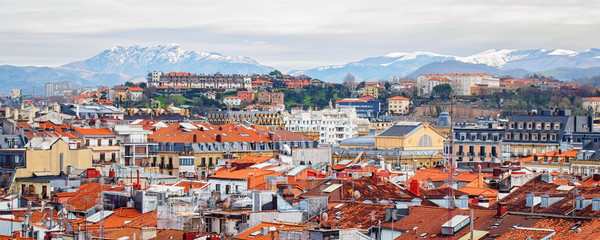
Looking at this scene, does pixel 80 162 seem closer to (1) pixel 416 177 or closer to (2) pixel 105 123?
(1) pixel 416 177

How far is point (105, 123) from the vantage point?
80.3 meters

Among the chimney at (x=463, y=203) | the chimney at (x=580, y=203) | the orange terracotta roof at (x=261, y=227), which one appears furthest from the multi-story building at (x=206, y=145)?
the chimney at (x=580, y=203)

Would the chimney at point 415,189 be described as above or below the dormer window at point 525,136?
above

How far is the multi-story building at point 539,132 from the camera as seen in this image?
94250 mm

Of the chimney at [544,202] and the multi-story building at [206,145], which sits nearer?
the chimney at [544,202]

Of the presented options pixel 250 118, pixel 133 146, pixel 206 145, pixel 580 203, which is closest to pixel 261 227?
pixel 580 203

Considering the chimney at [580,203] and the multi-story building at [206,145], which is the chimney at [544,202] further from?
the multi-story building at [206,145]

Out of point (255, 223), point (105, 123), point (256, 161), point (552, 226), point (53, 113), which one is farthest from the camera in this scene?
point (53, 113)

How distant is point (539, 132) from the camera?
96.1 m

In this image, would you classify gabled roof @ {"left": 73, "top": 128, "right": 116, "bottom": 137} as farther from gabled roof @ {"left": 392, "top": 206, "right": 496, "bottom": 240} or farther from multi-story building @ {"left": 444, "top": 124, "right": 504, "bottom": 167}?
gabled roof @ {"left": 392, "top": 206, "right": 496, "bottom": 240}

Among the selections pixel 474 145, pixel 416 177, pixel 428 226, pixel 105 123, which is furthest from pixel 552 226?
pixel 474 145

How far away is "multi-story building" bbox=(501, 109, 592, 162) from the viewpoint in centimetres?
9425

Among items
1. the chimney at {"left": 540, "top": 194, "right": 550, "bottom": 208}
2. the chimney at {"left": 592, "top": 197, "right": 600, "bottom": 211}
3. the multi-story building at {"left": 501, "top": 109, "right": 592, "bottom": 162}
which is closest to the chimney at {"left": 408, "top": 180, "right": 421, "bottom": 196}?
the chimney at {"left": 540, "top": 194, "right": 550, "bottom": 208}

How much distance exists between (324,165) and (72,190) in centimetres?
2233
